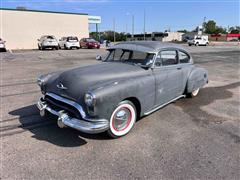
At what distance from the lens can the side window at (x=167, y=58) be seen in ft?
14.0

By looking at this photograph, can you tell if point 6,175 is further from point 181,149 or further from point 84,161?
point 181,149

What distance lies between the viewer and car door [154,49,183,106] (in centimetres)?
414

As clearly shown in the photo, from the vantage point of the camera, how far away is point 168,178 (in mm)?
2594

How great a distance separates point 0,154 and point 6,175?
0.57m

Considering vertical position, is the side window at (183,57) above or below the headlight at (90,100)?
above

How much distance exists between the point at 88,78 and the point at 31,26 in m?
30.7

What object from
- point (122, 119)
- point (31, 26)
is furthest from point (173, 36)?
point (122, 119)

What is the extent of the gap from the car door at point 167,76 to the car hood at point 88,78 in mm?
379

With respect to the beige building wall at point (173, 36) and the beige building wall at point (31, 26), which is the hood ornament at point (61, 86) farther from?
the beige building wall at point (173, 36)

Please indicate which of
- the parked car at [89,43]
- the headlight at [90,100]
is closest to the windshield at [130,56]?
the headlight at [90,100]

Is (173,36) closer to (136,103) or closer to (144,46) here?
(144,46)

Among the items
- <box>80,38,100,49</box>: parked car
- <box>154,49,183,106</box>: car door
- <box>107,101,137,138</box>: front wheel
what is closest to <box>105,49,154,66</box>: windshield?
<box>154,49,183,106</box>: car door

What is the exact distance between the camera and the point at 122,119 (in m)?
3.56

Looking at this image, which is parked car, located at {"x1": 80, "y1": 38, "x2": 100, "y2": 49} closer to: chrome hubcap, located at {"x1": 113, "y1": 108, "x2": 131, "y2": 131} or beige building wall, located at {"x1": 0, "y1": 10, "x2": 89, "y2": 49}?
beige building wall, located at {"x1": 0, "y1": 10, "x2": 89, "y2": 49}
